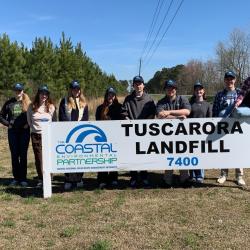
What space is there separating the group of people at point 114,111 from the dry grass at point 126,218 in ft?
1.01

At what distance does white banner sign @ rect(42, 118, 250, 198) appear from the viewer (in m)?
8.04

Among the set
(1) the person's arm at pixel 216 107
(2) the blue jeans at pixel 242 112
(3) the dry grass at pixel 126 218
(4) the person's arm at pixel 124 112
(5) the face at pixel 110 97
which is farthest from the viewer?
(1) the person's arm at pixel 216 107

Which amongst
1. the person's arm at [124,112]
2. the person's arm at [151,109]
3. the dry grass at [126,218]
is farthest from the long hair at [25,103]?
the person's arm at [151,109]

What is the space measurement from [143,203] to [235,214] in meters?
1.47

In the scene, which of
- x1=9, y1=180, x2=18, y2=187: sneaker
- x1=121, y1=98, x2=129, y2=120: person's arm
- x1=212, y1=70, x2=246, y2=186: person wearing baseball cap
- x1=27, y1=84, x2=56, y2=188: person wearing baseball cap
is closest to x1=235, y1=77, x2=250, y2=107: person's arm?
x1=212, y1=70, x2=246, y2=186: person wearing baseball cap

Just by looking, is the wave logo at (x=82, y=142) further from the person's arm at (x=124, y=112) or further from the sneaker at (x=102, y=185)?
the sneaker at (x=102, y=185)

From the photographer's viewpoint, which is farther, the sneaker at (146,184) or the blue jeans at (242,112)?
the sneaker at (146,184)

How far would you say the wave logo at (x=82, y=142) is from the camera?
316 inches

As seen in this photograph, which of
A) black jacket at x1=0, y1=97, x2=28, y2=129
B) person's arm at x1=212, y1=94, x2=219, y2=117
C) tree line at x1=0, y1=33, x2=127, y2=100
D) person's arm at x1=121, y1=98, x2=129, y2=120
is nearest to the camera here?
person's arm at x1=121, y1=98, x2=129, y2=120

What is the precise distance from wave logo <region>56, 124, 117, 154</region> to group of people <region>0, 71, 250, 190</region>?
0.53 m

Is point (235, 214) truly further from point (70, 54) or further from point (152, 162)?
point (70, 54)

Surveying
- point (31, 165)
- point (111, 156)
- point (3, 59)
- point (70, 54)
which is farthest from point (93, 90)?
point (111, 156)

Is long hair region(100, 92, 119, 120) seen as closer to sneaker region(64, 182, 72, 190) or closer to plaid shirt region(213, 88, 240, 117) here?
sneaker region(64, 182, 72, 190)

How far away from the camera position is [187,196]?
7805mm
